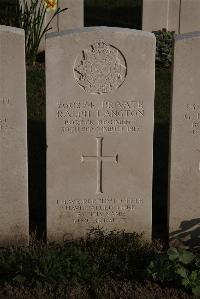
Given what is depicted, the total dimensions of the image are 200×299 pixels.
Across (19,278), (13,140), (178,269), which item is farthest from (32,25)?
(178,269)

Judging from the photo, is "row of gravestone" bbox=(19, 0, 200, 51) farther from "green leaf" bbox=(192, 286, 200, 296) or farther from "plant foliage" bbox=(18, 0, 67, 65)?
"green leaf" bbox=(192, 286, 200, 296)

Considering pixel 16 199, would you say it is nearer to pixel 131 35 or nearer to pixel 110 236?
pixel 110 236

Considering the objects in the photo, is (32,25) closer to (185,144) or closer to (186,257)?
(185,144)

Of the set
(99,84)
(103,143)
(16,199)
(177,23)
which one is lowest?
(16,199)

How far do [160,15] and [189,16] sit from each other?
51 centimetres

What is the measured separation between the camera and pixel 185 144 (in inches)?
217

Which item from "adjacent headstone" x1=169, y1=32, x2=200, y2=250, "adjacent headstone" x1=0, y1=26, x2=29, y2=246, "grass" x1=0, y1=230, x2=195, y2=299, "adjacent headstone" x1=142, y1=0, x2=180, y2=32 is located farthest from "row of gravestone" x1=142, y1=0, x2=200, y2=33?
"grass" x1=0, y1=230, x2=195, y2=299

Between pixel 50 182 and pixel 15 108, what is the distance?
70cm

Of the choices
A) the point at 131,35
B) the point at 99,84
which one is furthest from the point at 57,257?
the point at 131,35

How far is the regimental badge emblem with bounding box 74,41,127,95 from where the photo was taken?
524 cm

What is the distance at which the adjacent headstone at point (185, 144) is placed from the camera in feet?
17.3

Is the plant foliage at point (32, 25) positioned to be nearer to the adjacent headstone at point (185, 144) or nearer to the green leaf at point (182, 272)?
the adjacent headstone at point (185, 144)

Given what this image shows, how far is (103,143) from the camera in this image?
5.52 meters

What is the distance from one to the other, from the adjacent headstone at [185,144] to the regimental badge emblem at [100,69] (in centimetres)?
45
